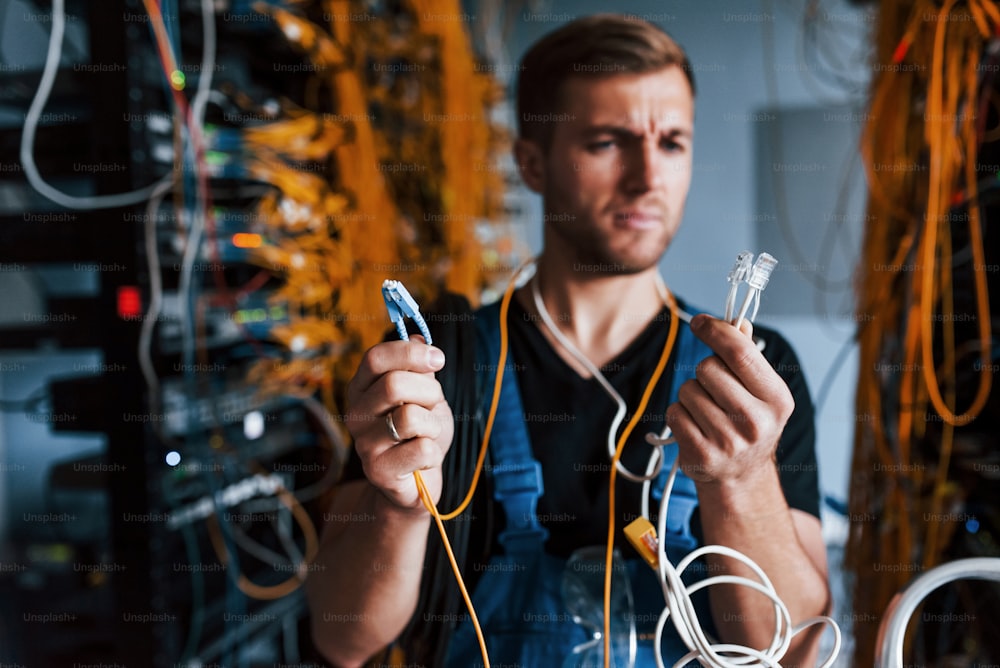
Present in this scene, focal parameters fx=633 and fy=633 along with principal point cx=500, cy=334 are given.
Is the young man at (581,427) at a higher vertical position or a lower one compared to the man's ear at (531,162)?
lower

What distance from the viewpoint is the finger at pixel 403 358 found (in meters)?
0.58

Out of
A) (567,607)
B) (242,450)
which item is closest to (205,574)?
(242,450)

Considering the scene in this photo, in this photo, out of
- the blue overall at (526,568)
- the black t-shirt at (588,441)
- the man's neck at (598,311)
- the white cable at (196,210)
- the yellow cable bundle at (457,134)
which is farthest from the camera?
the yellow cable bundle at (457,134)

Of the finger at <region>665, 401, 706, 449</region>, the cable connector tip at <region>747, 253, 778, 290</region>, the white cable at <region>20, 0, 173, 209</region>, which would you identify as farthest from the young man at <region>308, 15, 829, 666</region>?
the white cable at <region>20, 0, 173, 209</region>

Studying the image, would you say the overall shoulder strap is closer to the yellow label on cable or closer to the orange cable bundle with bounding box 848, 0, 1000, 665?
the yellow label on cable

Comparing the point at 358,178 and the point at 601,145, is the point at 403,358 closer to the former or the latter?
the point at 601,145

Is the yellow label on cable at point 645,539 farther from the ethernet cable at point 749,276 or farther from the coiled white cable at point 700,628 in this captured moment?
the ethernet cable at point 749,276

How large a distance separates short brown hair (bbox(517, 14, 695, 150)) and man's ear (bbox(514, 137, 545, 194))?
0.04ft

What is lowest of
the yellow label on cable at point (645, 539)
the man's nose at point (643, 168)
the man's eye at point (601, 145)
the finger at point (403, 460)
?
the yellow label on cable at point (645, 539)

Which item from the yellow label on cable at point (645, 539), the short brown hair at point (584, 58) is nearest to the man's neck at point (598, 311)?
the short brown hair at point (584, 58)

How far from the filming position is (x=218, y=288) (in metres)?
1.42

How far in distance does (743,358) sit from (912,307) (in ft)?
3.09

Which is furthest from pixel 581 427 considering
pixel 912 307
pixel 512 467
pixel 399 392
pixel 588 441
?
pixel 912 307

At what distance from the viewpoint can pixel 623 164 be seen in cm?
85
